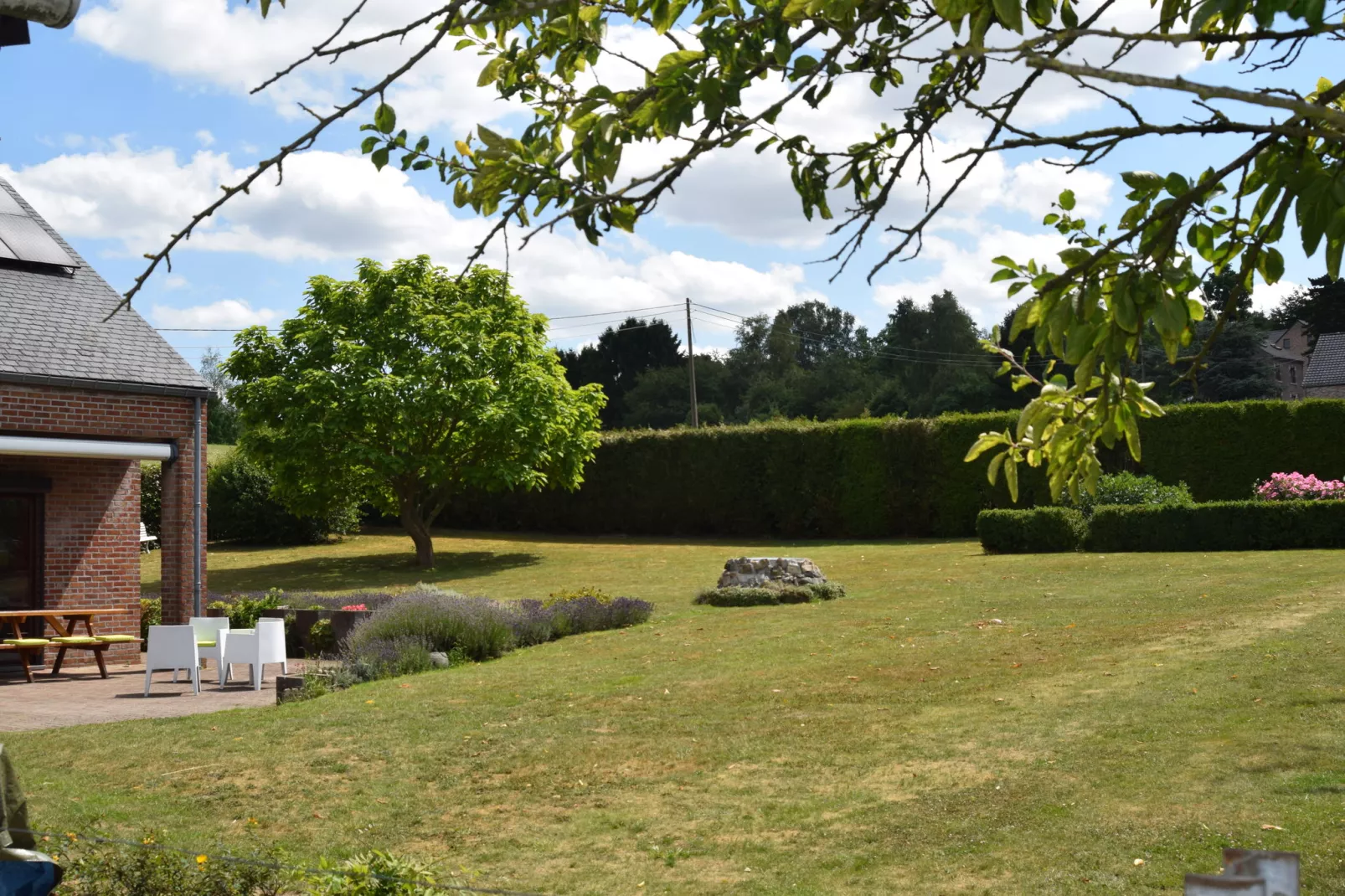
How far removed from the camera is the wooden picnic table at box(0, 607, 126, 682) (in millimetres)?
13984

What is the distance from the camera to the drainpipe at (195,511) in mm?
15531

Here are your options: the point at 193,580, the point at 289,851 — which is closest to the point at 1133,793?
the point at 289,851

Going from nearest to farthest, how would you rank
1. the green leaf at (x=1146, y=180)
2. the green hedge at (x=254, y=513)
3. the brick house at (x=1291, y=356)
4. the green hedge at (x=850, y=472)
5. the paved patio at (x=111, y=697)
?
the green leaf at (x=1146, y=180) → the paved patio at (x=111, y=697) → the green hedge at (x=850, y=472) → the green hedge at (x=254, y=513) → the brick house at (x=1291, y=356)

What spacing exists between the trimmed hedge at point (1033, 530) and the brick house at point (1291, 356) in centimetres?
5368

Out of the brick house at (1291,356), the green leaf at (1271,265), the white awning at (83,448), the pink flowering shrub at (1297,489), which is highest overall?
the brick house at (1291,356)

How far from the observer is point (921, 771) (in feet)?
25.1

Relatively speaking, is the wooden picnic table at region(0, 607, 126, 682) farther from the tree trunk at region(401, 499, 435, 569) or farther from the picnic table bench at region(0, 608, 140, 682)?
the tree trunk at region(401, 499, 435, 569)

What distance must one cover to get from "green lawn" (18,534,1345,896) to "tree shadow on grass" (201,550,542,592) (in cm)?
1366

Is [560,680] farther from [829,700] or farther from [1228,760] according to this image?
[1228,760]

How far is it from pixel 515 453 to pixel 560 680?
683 inches

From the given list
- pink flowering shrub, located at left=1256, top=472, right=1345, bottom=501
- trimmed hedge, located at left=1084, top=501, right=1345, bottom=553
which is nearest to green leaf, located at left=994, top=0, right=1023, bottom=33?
trimmed hedge, located at left=1084, top=501, right=1345, bottom=553

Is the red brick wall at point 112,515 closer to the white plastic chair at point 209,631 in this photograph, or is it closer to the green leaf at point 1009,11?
the white plastic chair at point 209,631

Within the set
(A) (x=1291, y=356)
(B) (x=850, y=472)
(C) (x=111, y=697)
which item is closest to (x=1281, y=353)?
(A) (x=1291, y=356)

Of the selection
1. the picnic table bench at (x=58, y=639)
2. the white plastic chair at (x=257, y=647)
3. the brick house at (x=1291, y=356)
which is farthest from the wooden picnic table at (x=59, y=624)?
the brick house at (x=1291, y=356)
